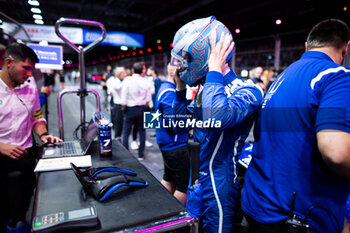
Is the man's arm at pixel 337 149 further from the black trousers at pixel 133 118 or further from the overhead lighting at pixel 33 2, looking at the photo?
the black trousers at pixel 133 118

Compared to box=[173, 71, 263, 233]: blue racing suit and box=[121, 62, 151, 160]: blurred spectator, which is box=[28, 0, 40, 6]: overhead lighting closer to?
box=[173, 71, 263, 233]: blue racing suit

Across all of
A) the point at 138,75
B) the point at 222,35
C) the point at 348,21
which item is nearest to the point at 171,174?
the point at 222,35

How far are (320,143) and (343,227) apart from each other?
0.42 metres

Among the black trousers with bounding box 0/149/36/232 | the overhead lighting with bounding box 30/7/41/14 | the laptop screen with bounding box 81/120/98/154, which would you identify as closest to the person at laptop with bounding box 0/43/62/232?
the black trousers with bounding box 0/149/36/232

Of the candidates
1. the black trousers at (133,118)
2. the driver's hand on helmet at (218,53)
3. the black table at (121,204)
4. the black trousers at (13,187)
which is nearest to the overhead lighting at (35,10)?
the black trousers at (13,187)

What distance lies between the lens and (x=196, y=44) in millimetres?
862

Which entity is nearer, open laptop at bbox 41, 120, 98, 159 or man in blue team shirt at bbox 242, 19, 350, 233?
man in blue team shirt at bbox 242, 19, 350, 233

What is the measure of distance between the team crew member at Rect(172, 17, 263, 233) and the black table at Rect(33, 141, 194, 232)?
0.67 ft

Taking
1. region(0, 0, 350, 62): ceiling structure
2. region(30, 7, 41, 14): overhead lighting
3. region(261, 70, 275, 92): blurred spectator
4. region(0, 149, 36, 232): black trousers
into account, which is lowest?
region(0, 149, 36, 232): black trousers

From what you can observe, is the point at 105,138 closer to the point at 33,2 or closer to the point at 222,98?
the point at 222,98

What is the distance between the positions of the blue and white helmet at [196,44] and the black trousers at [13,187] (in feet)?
4.98

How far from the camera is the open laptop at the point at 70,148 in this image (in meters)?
1.34

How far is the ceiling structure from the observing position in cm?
203

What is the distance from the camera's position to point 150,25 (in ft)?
37.7
